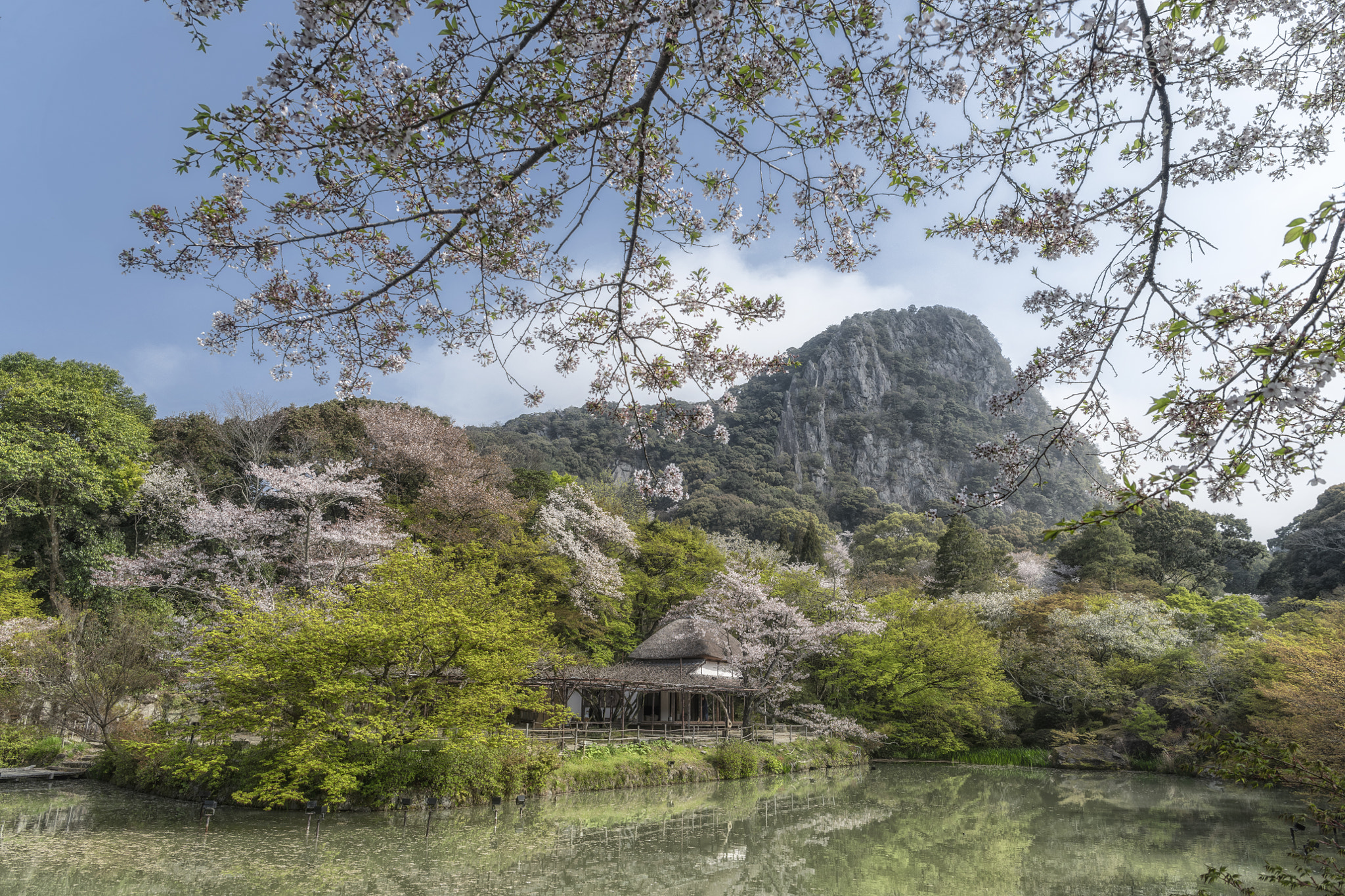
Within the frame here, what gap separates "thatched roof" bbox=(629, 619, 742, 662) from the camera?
1744 cm

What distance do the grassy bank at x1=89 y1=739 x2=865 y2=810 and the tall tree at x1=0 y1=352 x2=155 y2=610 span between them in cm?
557

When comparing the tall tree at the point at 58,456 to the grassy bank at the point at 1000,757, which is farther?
the grassy bank at the point at 1000,757

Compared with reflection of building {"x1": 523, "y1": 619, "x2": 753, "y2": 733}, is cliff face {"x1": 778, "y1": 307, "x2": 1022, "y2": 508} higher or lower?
higher

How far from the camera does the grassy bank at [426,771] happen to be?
A: 9445 mm

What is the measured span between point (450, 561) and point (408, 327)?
8961mm

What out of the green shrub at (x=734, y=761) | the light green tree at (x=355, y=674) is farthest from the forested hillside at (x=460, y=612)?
the green shrub at (x=734, y=761)

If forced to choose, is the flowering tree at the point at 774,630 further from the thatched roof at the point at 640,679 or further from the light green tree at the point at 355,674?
the light green tree at the point at 355,674

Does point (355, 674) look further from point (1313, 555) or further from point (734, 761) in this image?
point (1313, 555)

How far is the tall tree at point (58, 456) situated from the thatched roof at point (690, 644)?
A: 12.9 metres

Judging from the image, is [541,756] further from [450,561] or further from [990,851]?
[990,851]

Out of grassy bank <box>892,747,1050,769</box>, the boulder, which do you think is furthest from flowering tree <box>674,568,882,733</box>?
the boulder

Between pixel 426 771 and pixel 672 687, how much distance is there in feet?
21.0

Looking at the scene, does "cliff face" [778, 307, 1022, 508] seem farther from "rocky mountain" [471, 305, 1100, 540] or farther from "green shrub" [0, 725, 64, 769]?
"green shrub" [0, 725, 64, 769]

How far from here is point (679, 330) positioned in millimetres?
3213
